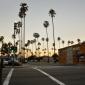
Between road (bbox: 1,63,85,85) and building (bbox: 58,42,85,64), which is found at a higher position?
building (bbox: 58,42,85,64)

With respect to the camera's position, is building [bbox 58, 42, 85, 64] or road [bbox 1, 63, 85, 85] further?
building [bbox 58, 42, 85, 64]

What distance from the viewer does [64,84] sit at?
20.4 metres

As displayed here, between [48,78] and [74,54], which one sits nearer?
[48,78]

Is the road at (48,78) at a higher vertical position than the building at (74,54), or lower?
lower

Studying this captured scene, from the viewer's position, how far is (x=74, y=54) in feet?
336

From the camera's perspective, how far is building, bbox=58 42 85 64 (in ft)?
315

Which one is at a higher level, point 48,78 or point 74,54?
point 74,54

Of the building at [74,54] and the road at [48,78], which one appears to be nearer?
the road at [48,78]

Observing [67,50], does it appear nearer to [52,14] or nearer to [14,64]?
[52,14]

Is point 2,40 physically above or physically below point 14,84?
above

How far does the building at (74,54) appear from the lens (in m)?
95.9

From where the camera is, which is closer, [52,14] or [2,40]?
[52,14]

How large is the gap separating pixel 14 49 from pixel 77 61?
140 feet

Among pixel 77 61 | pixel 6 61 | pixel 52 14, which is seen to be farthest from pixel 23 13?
pixel 6 61
